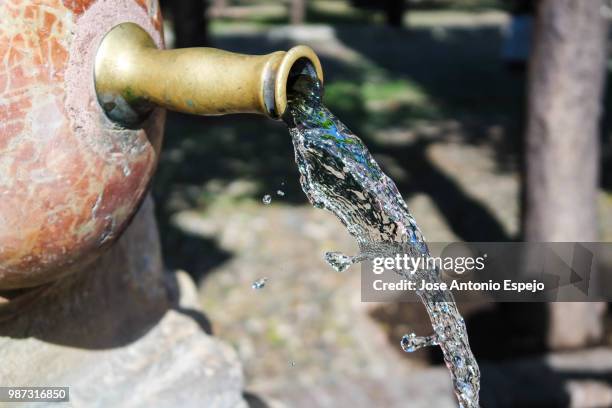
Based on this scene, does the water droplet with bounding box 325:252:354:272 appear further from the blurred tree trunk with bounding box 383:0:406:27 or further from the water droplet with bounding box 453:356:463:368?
the blurred tree trunk with bounding box 383:0:406:27

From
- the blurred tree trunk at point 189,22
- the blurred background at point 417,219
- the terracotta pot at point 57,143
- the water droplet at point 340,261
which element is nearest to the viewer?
the terracotta pot at point 57,143

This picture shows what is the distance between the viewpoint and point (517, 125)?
7.42 metres

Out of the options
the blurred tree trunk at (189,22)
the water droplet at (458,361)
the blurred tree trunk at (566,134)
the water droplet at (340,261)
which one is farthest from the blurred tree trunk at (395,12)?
the water droplet at (458,361)

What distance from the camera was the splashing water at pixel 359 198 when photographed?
4.80 feet

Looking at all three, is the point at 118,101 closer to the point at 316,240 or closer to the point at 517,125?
the point at 316,240

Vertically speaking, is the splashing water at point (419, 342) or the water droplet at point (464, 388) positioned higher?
the splashing water at point (419, 342)

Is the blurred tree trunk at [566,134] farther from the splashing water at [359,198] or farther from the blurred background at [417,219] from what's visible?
the splashing water at [359,198]

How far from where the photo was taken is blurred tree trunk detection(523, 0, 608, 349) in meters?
3.53

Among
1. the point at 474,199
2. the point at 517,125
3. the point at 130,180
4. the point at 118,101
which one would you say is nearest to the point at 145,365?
the point at 130,180

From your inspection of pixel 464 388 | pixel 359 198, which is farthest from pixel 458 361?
pixel 359 198

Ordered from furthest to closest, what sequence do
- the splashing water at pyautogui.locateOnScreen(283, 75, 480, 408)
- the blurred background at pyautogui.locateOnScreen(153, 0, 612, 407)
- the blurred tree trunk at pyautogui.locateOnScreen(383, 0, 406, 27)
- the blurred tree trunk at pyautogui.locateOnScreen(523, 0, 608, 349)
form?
the blurred tree trunk at pyautogui.locateOnScreen(383, 0, 406, 27) → the blurred tree trunk at pyautogui.locateOnScreen(523, 0, 608, 349) → the blurred background at pyautogui.locateOnScreen(153, 0, 612, 407) → the splashing water at pyautogui.locateOnScreen(283, 75, 480, 408)

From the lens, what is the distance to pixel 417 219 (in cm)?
502

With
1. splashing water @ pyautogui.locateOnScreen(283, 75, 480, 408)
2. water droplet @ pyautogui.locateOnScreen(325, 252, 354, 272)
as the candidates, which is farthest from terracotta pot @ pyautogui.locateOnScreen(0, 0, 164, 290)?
water droplet @ pyautogui.locateOnScreen(325, 252, 354, 272)

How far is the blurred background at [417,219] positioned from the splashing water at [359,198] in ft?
0.39
